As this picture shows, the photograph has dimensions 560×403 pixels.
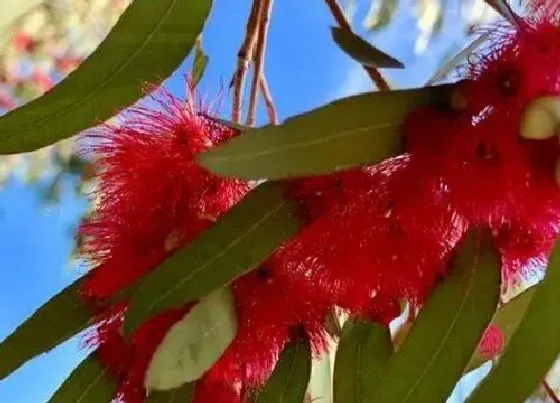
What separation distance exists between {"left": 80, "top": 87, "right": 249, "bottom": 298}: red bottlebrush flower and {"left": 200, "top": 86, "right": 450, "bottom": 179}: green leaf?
0.07 meters

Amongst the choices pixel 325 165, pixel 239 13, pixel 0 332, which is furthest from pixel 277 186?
pixel 0 332

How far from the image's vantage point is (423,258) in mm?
539

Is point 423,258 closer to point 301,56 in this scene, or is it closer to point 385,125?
point 385,125

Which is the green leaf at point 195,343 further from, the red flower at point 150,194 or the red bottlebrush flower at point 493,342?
the red bottlebrush flower at point 493,342

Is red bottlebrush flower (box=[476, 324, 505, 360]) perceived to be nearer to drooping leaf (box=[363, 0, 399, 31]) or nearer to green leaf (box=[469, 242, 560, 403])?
green leaf (box=[469, 242, 560, 403])

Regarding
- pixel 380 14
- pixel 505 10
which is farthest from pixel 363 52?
pixel 380 14

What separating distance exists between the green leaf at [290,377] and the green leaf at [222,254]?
3.7 inches

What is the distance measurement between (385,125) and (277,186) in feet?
0.21

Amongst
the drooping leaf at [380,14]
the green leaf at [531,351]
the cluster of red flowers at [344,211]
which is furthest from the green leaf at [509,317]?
the drooping leaf at [380,14]

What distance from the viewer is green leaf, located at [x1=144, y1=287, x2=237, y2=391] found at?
52 centimetres

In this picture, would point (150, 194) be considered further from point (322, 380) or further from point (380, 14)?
point (380, 14)

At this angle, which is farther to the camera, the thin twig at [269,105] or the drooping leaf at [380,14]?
the drooping leaf at [380,14]

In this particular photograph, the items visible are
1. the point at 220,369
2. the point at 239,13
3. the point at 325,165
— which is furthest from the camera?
the point at 239,13

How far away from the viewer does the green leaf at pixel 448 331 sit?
0.53 metres
